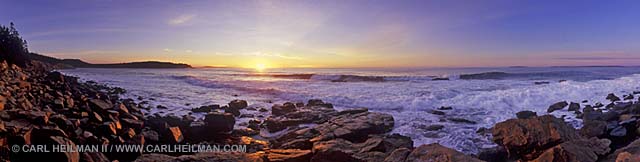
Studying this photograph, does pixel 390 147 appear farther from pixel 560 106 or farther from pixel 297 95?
pixel 297 95

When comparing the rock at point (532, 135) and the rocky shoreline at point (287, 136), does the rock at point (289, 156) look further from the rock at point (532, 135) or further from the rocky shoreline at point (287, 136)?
the rock at point (532, 135)

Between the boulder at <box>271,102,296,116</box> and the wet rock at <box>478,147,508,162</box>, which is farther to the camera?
the boulder at <box>271,102,296,116</box>

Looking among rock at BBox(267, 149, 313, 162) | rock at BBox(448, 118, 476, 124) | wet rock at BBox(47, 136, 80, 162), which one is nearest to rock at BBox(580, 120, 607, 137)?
rock at BBox(448, 118, 476, 124)

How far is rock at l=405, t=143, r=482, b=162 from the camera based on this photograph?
3943 mm

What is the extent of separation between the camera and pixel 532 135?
5.34 m

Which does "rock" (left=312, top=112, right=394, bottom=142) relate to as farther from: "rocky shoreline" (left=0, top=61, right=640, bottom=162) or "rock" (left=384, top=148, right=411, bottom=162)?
"rock" (left=384, top=148, right=411, bottom=162)

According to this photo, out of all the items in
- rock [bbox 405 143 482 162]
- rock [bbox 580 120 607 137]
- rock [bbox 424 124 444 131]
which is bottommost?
rock [bbox 424 124 444 131]

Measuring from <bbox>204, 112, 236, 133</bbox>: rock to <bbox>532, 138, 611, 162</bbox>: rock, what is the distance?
695 centimetres

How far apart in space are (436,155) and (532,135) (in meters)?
2.26

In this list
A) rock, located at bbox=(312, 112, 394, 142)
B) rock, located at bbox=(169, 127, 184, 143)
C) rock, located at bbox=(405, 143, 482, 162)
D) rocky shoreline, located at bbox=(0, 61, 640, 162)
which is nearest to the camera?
rock, located at bbox=(405, 143, 482, 162)

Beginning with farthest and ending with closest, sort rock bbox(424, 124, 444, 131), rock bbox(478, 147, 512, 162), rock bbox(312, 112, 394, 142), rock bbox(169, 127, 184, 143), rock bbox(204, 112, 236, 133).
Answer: rock bbox(424, 124, 444, 131), rock bbox(204, 112, 236, 133), rock bbox(312, 112, 394, 142), rock bbox(169, 127, 184, 143), rock bbox(478, 147, 512, 162)

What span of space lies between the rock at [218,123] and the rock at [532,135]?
634cm

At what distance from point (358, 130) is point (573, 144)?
4.07 meters

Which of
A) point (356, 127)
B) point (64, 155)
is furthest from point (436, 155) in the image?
point (64, 155)
